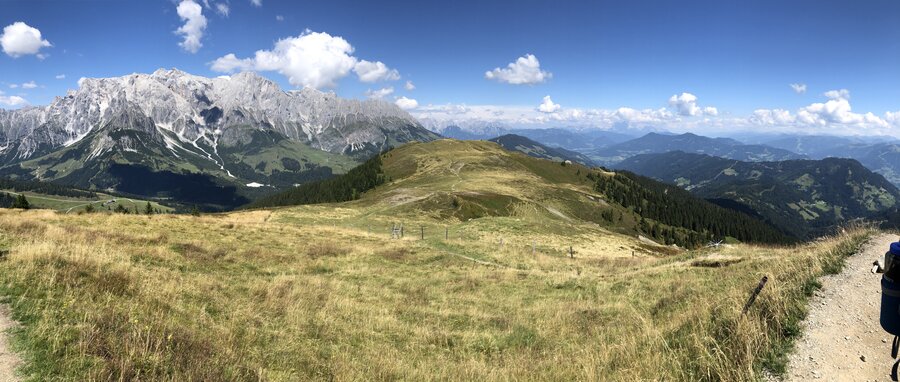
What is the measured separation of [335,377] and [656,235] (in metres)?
159

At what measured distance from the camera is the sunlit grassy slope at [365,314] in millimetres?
7566

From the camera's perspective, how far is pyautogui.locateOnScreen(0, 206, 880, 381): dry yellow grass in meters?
7.51

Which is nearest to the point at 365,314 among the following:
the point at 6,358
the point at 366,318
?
the point at 366,318

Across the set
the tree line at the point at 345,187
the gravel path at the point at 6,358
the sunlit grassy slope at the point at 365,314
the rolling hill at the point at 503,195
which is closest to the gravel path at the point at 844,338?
the sunlit grassy slope at the point at 365,314

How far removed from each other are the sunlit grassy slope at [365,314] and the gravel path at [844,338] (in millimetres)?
371

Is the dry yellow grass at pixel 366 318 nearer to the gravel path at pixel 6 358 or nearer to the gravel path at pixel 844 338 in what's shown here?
the gravel path at pixel 6 358

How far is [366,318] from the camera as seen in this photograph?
1379cm

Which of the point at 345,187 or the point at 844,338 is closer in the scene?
the point at 844,338

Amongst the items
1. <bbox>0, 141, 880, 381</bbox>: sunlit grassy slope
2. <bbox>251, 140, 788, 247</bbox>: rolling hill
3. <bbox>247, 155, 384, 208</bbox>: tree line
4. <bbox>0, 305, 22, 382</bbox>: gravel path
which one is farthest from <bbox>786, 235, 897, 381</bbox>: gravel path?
<bbox>247, 155, 384, 208</bbox>: tree line

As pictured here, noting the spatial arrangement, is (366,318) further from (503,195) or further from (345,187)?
(345,187)

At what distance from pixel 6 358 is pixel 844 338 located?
1485 centimetres

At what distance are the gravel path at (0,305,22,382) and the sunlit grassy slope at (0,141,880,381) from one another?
187 millimetres

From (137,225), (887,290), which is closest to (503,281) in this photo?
(887,290)

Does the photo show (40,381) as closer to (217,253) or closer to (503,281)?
(217,253)
